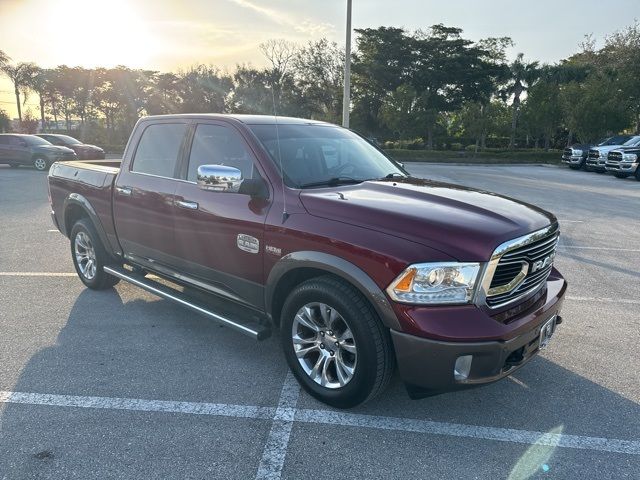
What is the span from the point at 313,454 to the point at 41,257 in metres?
5.55

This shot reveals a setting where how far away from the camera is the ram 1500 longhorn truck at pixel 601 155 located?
2295 centimetres

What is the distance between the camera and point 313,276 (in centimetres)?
318

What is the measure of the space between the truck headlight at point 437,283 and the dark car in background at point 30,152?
20.2 metres

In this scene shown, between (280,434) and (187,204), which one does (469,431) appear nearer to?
(280,434)

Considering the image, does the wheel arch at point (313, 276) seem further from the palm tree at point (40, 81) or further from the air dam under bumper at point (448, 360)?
the palm tree at point (40, 81)

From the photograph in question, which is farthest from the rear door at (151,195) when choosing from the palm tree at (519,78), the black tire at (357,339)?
the palm tree at (519,78)

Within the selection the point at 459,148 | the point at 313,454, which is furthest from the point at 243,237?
the point at 459,148

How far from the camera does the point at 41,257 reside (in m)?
6.67

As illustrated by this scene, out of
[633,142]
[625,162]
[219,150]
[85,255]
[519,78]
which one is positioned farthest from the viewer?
[519,78]

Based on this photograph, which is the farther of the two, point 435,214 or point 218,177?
point 218,177

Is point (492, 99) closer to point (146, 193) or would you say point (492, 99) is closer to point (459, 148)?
point (459, 148)

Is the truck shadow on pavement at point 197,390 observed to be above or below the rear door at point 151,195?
below

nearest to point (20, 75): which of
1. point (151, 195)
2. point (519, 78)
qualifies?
point (519, 78)

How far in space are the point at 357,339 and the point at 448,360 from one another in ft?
1.76
